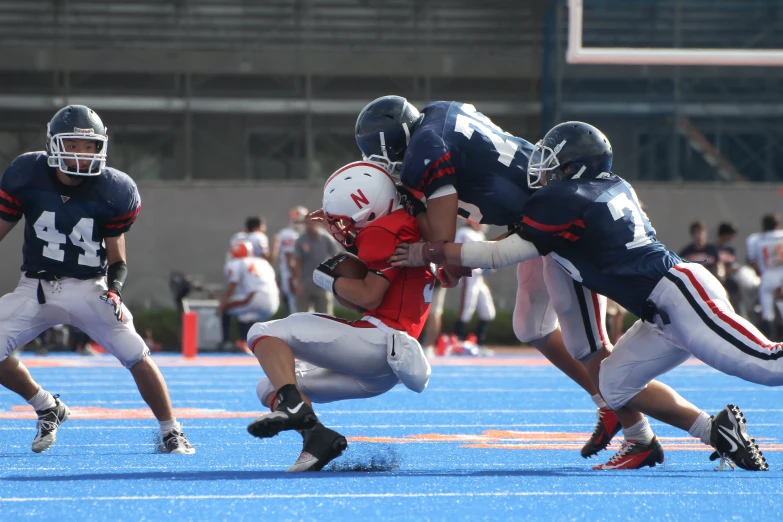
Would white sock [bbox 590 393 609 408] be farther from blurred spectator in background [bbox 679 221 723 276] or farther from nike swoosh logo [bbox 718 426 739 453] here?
blurred spectator in background [bbox 679 221 723 276]

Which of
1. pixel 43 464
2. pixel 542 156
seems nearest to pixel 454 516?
pixel 542 156

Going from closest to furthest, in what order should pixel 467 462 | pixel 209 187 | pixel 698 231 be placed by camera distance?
pixel 467 462 → pixel 698 231 → pixel 209 187

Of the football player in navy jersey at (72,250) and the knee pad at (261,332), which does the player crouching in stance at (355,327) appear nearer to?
the knee pad at (261,332)

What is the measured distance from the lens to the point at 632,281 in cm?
481

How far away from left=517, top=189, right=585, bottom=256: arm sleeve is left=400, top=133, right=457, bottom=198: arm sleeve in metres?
0.38

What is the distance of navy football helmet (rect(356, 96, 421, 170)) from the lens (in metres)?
5.11

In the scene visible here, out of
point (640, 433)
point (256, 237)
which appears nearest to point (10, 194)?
point (640, 433)

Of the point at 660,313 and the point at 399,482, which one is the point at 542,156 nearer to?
the point at 660,313

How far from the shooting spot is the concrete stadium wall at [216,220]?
63.5ft

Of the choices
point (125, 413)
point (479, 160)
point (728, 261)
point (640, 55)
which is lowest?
point (728, 261)

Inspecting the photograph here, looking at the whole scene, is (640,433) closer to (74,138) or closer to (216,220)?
(74,138)

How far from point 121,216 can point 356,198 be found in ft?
4.96

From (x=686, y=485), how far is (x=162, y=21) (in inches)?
682

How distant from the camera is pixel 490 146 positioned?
5.22 m
